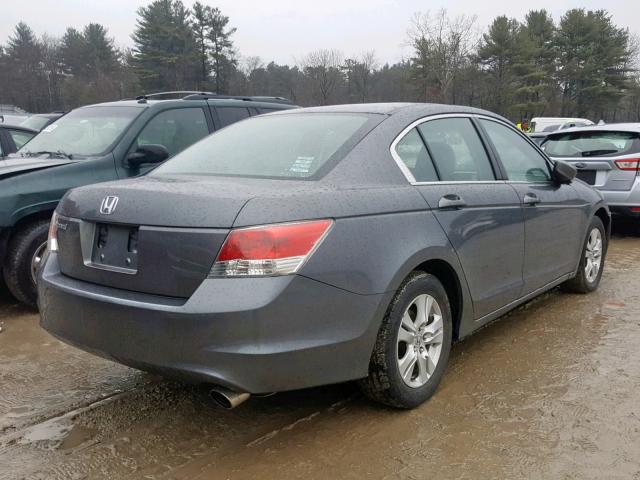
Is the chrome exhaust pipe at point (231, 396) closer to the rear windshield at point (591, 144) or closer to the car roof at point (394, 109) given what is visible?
the car roof at point (394, 109)

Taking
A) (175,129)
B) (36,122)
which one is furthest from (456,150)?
(36,122)

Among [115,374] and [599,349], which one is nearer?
[115,374]

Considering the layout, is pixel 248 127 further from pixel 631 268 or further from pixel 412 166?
pixel 631 268

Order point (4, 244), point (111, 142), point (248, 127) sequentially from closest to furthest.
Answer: point (248, 127)
point (4, 244)
point (111, 142)

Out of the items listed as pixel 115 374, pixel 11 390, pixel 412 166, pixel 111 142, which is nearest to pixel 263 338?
pixel 412 166

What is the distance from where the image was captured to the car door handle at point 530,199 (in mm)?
3823

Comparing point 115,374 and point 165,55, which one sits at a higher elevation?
point 165,55

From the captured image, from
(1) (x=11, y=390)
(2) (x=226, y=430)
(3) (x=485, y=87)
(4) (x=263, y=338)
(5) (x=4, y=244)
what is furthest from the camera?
(3) (x=485, y=87)

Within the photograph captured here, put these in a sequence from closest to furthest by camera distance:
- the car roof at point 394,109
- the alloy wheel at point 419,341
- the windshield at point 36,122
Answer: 1. the alloy wheel at point 419,341
2. the car roof at point 394,109
3. the windshield at point 36,122

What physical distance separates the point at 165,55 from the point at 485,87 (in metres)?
27.9

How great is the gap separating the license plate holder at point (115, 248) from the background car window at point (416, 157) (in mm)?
1411

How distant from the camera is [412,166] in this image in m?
3.12

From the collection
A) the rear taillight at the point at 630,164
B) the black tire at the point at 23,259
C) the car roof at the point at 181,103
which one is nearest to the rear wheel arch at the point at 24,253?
the black tire at the point at 23,259

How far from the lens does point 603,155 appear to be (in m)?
7.68
